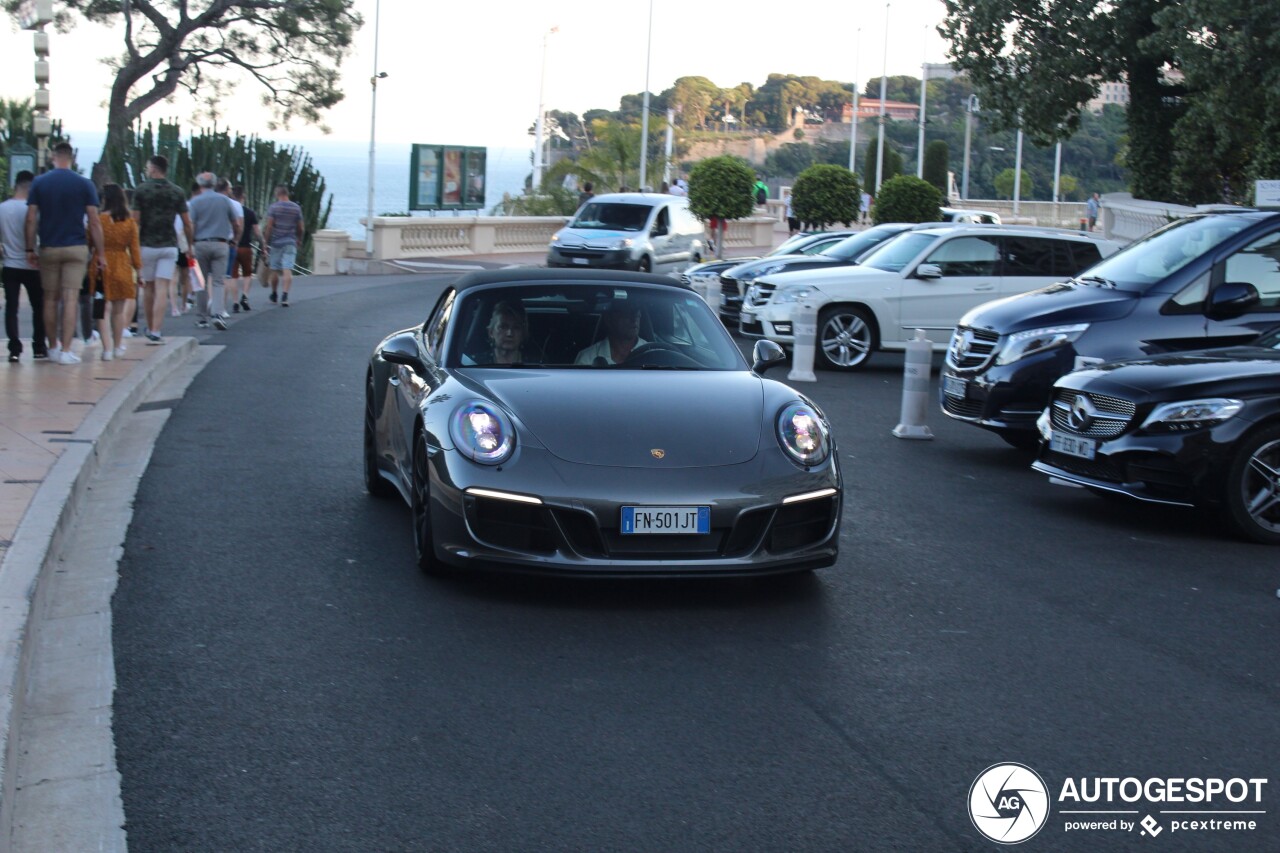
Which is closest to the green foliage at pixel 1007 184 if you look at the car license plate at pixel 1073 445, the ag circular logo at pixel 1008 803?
the car license plate at pixel 1073 445

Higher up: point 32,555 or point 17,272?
point 17,272

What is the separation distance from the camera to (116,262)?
14.9 meters

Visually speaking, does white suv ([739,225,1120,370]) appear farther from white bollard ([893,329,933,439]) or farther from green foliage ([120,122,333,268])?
green foliage ([120,122,333,268])

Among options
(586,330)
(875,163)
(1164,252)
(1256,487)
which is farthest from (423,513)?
(875,163)

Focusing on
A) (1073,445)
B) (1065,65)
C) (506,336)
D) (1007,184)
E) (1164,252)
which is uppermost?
(1007,184)

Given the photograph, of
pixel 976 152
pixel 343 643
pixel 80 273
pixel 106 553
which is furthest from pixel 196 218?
pixel 976 152

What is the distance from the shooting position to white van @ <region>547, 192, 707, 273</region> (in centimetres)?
3023

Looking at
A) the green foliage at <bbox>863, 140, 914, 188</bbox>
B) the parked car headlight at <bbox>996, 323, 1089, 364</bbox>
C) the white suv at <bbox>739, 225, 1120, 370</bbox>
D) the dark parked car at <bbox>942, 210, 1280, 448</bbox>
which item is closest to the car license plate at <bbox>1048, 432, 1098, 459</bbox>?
the dark parked car at <bbox>942, 210, 1280, 448</bbox>

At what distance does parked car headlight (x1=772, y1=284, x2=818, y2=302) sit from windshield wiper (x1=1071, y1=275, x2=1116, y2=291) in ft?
18.7

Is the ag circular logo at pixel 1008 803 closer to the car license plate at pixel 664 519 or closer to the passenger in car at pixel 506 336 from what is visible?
the car license plate at pixel 664 519

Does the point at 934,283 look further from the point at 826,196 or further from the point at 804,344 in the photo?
the point at 826,196

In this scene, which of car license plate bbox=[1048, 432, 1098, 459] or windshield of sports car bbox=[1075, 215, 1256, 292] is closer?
car license plate bbox=[1048, 432, 1098, 459]

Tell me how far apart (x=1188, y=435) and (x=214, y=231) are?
1357 cm

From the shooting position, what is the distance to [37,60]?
76.7ft
